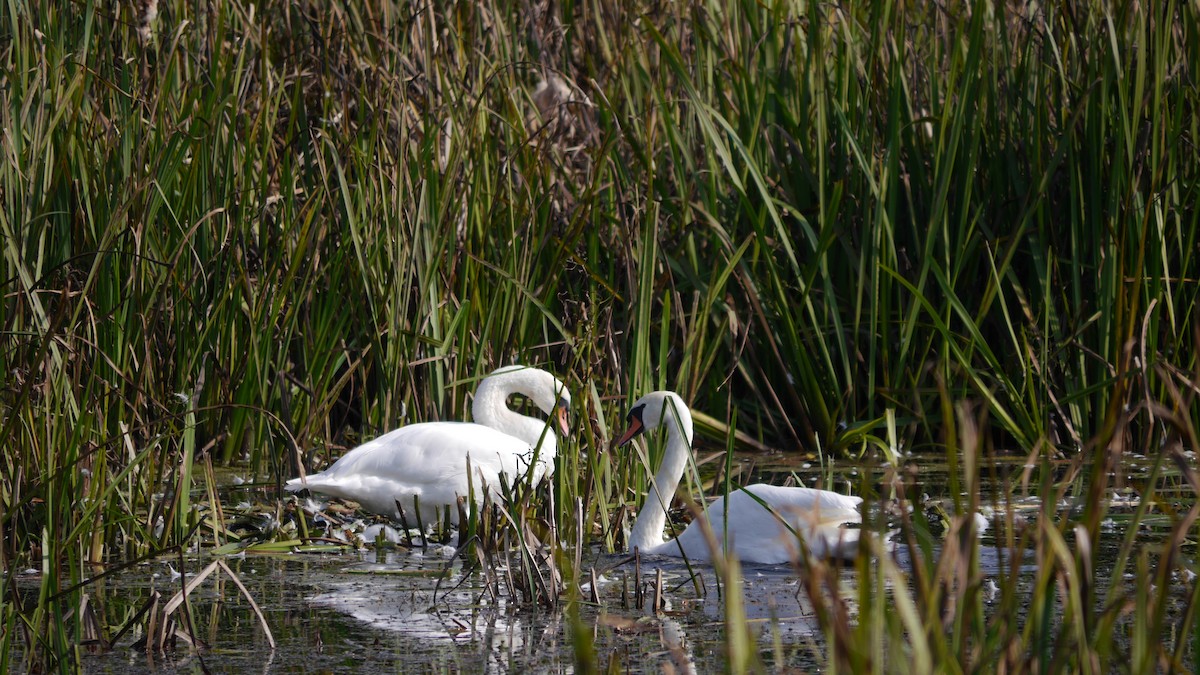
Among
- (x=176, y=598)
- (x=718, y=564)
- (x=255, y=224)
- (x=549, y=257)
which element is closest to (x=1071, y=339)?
(x=549, y=257)

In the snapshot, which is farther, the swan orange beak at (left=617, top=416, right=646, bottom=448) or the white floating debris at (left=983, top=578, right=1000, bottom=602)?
the swan orange beak at (left=617, top=416, right=646, bottom=448)

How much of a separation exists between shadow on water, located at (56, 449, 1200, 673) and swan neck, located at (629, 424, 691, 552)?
12 cm

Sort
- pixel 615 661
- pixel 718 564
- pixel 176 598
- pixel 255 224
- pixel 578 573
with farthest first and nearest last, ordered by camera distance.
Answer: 1. pixel 255 224
2. pixel 578 573
3. pixel 176 598
4. pixel 615 661
5. pixel 718 564

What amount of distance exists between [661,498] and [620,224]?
46.1 inches

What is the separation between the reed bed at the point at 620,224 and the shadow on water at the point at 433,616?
1.11 ft

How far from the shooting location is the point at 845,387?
19.9ft

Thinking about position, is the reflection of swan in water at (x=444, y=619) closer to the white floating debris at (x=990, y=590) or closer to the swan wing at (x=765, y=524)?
the swan wing at (x=765, y=524)

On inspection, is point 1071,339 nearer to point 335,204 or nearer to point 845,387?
point 845,387

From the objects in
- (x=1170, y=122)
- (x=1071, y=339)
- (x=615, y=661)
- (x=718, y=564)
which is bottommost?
(x=615, y=661)

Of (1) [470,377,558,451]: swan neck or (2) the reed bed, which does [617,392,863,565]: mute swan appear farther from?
(1) [470,377,558,451]: swan neck

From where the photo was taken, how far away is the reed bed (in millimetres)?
4973

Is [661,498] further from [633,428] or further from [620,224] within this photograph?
[620,224]

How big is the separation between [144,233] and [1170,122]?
3.48 metres

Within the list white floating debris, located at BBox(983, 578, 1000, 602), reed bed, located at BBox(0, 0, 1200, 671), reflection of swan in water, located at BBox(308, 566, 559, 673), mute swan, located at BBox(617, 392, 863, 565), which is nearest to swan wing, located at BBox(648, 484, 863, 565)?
mute swan, located at BBox(617, 392, 863, 565)
